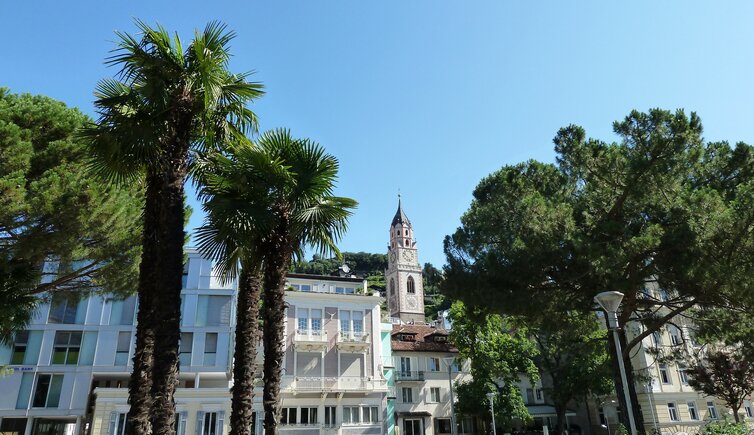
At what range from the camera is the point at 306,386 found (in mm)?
33406

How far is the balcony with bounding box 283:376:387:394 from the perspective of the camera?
33.2 m

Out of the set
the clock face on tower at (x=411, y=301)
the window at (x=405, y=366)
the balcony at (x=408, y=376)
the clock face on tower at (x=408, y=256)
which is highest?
the clock face on tower at (x=408, y=256)

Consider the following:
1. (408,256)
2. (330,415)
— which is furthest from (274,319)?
(408,256)

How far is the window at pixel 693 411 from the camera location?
39594mm

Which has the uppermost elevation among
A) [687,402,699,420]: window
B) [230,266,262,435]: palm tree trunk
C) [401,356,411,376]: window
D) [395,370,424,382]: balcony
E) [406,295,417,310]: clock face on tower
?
[406,295,417,310]: clock face on tower

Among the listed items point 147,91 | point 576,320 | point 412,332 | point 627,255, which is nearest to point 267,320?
point 147,91

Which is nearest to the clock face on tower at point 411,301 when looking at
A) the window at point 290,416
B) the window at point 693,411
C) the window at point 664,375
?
the window at point 664,375

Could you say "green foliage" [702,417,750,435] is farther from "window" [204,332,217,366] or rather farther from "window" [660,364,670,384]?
"window" [660,364,670,384]

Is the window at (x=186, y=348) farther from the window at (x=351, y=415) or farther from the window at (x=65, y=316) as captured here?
the window at (x=351, y=415)

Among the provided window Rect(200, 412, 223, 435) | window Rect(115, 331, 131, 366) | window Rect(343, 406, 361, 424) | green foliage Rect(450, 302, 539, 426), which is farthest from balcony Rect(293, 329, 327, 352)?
window Rect(115, 331, 131, 366)

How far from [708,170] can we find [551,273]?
251 inches

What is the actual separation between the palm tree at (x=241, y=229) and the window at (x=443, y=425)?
33611 mm

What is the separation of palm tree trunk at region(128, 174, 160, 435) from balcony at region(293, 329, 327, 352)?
26373 millimetres

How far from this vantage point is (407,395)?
40219mm
